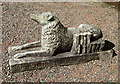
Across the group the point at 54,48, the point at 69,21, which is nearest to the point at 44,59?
the point at 54,48

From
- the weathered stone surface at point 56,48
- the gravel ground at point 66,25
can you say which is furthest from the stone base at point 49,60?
the gravel ground at point 66,25

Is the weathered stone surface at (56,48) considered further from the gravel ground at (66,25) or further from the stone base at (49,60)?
the gravel ground at (66,25)

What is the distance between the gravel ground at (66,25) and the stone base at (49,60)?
0.43 feet

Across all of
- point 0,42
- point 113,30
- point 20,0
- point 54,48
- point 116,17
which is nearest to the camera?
point 54,48

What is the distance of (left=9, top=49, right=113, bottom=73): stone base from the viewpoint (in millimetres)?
5992

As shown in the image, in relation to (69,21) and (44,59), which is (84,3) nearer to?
(69,21)

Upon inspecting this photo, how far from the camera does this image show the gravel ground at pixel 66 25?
19.9ft

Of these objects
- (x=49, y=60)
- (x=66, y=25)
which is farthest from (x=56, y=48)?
(x=66, y=25)

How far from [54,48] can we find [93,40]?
1.38 m

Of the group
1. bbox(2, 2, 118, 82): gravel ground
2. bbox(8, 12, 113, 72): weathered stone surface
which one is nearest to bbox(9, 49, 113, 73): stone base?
bbox(8, 12, 113, 72): weathered stone surface

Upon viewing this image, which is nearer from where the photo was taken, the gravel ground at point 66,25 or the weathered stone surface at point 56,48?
the weathered stone surface at point 56,48

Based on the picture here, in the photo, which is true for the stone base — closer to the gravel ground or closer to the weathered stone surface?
the weathered stone surface

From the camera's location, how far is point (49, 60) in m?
6.21

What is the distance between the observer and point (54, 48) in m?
6.14
